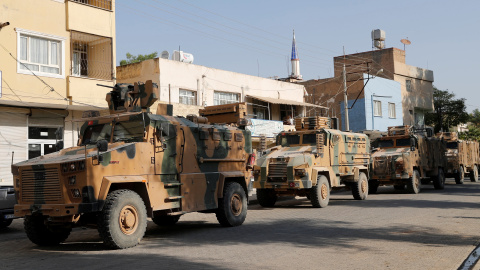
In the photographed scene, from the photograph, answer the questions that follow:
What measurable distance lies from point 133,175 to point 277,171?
733 cm

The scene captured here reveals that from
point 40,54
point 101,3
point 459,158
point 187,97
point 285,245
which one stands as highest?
point 101,3

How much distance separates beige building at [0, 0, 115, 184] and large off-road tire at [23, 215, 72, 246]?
26.8ft

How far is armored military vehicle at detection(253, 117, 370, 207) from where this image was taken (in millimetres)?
15641

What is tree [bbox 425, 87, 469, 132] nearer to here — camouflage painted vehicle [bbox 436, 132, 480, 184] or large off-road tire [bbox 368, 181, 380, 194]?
camouflage painted vehicle [bbox 436, 132, 480, 184]

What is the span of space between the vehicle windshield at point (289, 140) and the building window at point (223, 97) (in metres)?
10.9

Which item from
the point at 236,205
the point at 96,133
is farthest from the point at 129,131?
the point at 236,205

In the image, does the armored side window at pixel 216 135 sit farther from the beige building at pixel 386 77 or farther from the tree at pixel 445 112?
the tree at pixel 445 112

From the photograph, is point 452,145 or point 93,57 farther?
point 452,145

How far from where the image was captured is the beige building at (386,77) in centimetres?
4297

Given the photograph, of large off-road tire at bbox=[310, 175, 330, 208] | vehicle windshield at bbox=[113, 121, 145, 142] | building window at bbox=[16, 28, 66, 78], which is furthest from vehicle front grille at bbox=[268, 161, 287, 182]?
building window at bbox=[16, 28, 66, 78]

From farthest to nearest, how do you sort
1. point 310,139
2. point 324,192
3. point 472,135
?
1. point 472,135
2. point 310,139
3. point 324,192

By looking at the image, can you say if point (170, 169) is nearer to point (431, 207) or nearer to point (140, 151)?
point (140, 151)

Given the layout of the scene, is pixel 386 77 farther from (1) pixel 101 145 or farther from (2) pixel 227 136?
(1) pixel 101 145

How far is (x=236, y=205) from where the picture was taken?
1191cm
